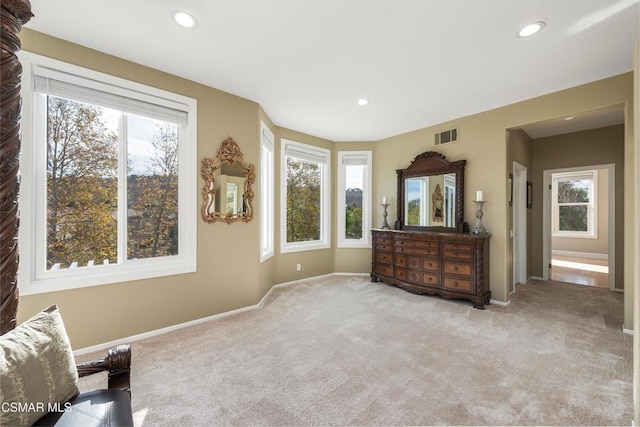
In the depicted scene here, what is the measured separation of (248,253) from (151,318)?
47.2 inches

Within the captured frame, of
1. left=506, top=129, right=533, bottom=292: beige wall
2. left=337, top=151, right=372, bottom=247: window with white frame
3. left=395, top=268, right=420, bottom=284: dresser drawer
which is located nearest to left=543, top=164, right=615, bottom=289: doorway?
left=506, top=129, right=533, bottom=292: beige wall

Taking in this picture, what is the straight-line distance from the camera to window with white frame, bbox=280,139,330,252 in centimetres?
444

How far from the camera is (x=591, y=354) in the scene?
7.48ft

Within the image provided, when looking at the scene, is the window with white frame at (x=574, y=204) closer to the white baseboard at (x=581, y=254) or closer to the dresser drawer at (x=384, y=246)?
the white baseboard at (x=581, y=254)

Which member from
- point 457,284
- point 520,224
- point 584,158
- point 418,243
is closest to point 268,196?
point 418,243

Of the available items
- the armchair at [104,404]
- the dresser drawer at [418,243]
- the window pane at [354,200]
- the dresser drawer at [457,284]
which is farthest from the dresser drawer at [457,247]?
the armchair at [104,404]

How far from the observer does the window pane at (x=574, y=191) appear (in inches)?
278

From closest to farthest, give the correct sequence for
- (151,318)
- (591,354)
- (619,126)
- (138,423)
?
1. (138,423)
2. (591,354)
3. (151,318)
4. (619,126)

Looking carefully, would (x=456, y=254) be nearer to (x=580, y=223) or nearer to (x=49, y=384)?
(x=49, y=384)

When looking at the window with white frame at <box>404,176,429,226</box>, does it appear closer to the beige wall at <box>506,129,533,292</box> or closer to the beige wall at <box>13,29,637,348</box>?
the beige wall at <box>13,29,637,348</box>

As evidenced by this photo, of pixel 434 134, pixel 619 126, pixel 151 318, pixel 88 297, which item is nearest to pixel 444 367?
pixel 151 318

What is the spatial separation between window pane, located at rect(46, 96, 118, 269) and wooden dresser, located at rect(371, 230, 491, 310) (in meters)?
3.68

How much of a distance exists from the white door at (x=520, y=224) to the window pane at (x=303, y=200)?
3.32 meters

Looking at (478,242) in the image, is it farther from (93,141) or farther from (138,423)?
(93,141)
